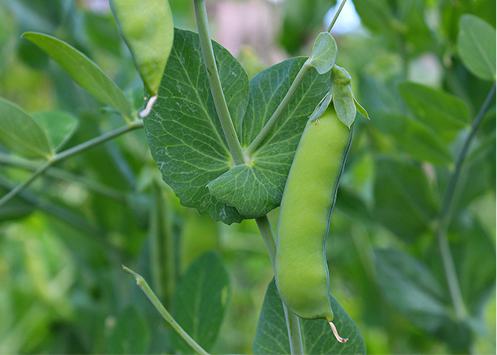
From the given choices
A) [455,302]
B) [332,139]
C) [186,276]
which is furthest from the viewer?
[455,302]

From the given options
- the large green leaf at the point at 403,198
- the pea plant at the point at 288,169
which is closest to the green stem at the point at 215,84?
the pea plant at the point at 288,169

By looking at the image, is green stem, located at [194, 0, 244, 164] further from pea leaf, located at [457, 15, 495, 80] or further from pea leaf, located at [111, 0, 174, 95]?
pea leaf, located at [457, 15, 495, 80]

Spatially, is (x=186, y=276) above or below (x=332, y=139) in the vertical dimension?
below

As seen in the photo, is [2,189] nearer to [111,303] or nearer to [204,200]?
[111,303]

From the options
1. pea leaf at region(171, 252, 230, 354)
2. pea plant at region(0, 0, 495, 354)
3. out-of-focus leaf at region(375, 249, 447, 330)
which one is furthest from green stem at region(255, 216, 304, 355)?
out-of-focus leaf at region(375, 249, 447, 330)

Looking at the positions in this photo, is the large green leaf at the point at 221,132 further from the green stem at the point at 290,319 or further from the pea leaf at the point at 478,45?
the pea leaf at the point at 478,45

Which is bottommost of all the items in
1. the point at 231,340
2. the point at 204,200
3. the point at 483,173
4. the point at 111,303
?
the point at 231,340

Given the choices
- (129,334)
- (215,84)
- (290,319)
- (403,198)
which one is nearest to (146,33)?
(215,84)

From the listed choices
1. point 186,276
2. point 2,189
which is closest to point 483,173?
point 186,276
